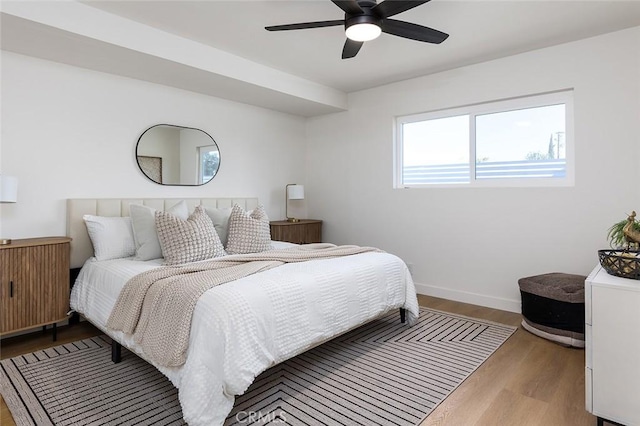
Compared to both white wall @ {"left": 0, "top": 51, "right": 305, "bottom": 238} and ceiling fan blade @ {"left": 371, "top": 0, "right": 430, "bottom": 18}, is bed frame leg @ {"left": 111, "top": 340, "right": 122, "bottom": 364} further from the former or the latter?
ceiling fan blade @ {"left": 371, "top": 0, "right": 430, "bottom": 18}

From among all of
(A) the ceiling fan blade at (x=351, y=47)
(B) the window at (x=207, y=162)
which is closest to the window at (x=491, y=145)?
(A) the ceiling fan blade at (x=351, y=47)

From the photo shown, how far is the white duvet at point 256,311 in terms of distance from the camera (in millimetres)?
1727

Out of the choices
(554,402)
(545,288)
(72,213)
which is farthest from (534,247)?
(72,213)

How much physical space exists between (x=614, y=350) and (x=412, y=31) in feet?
6.92

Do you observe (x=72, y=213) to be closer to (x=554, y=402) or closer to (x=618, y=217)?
(x=554, y=402)

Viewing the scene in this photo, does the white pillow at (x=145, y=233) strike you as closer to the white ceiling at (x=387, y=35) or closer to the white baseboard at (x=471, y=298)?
the white ceiling at (x=387, y=35)

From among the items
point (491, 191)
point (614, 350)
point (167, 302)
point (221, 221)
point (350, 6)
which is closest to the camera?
point (614, 350)

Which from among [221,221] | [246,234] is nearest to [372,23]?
[246,234]

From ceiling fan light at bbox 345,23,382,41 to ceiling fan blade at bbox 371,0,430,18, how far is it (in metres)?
0.09

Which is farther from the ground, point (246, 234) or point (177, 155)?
point (177, 155)

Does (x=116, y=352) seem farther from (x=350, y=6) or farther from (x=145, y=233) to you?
(x=350, y=6)

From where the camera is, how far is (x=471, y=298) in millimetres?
3857

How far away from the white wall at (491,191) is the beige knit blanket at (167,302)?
2.23 metres

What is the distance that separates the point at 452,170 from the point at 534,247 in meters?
1.14
